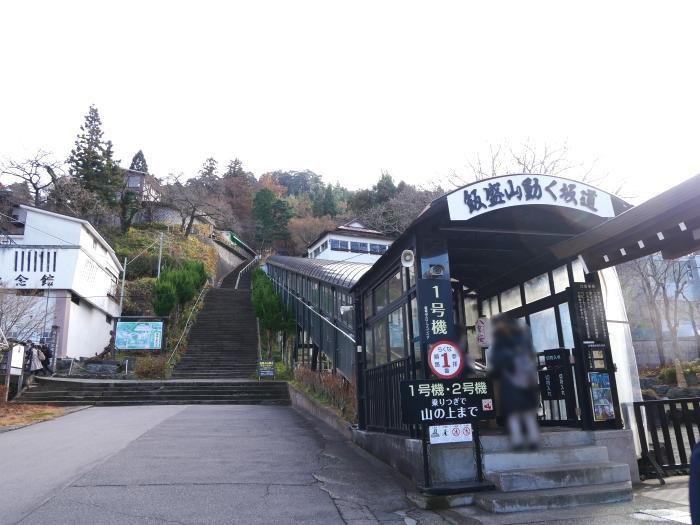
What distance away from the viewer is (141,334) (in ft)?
89.0

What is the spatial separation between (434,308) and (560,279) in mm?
2327

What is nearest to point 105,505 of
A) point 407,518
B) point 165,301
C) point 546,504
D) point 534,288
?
point 407,518

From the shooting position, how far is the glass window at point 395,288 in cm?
878

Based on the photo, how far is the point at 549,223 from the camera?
24.5 feet

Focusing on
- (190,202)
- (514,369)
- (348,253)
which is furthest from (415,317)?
(190,202)

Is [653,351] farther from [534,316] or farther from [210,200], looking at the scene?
[210,200]

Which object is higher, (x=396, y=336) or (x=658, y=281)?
(x=658, y=281)

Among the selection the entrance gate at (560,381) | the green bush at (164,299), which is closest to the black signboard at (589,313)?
the entrance gate at (560,381)

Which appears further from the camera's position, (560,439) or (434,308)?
(560,439)

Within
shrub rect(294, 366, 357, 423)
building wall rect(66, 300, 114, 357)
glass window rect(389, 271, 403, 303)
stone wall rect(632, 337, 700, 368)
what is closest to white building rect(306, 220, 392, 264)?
building wall rect(66, 300, 114, 357)

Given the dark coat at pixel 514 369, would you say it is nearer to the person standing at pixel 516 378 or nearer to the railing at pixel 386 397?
the person standing at pixel 516 378

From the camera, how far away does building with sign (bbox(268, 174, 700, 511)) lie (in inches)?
241

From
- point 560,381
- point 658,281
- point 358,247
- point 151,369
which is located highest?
point 358,247

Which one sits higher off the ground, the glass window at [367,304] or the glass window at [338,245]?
the glass window at [338,245]
